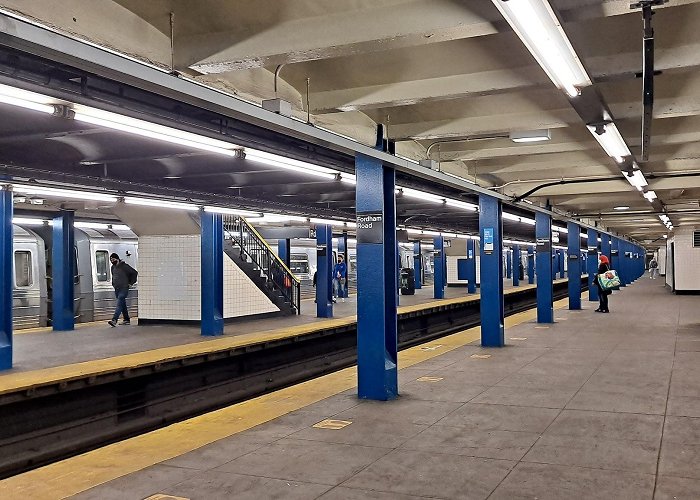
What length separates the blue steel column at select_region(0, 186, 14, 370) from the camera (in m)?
9.02

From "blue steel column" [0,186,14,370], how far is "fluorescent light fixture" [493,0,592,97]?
8.02 m

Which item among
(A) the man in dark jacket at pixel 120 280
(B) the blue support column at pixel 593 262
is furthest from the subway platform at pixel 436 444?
(B) the blue support column at pixel 593 262

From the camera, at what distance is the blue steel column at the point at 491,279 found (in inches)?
415

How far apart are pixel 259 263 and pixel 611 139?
11.3 m

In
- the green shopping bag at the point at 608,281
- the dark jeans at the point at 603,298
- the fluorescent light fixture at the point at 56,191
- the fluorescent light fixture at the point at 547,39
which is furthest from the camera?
the dark jeans at the point at 603,298

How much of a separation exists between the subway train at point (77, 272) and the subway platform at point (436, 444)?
30.2 ft

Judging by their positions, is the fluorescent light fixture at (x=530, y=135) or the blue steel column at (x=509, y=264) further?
the blue steel column at (x=509, y=264)

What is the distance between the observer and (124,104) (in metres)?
4.75

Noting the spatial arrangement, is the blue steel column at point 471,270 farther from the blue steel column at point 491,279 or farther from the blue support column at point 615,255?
the blue steel column at point 491,279

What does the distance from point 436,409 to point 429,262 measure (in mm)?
41501

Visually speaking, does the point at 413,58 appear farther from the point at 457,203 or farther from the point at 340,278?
the point at 340,278

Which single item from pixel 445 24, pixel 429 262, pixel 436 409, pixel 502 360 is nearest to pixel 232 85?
pixel 445 24

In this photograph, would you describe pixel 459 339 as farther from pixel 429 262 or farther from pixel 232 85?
pixel 429 262

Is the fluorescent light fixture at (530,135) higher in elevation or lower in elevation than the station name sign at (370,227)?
higher
